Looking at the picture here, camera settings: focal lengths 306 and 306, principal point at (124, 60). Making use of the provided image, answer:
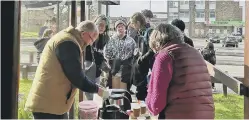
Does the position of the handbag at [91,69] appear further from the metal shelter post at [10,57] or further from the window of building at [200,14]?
the metal shelter post at [10,57]

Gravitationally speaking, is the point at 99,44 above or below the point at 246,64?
above

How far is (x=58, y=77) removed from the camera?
1.81 metres

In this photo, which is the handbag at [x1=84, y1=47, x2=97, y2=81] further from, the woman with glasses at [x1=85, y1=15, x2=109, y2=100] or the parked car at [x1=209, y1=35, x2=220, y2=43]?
the parked car at [x1=209, y1=35, x2=220, y2=43]

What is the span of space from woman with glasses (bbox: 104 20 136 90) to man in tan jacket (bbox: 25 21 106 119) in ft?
5.79

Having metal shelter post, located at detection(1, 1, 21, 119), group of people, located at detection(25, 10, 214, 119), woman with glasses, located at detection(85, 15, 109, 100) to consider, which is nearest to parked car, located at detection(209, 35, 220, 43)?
woman with glasses, located at detection(85, 15, 109, 100)

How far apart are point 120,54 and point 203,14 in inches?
47.1

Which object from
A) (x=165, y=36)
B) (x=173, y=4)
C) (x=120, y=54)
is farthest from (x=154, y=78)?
(x=120, y=54)

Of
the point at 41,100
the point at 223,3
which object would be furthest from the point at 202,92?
the point at 223,3

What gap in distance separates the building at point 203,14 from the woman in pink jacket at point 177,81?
112 centimetres

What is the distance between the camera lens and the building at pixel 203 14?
2781 millimetres

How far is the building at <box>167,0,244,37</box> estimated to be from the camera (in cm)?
278

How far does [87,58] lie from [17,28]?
1.66 metres

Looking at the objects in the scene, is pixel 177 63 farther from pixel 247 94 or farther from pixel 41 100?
pixel 41 100

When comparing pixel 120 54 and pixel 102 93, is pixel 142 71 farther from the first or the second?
pixel 102 93
